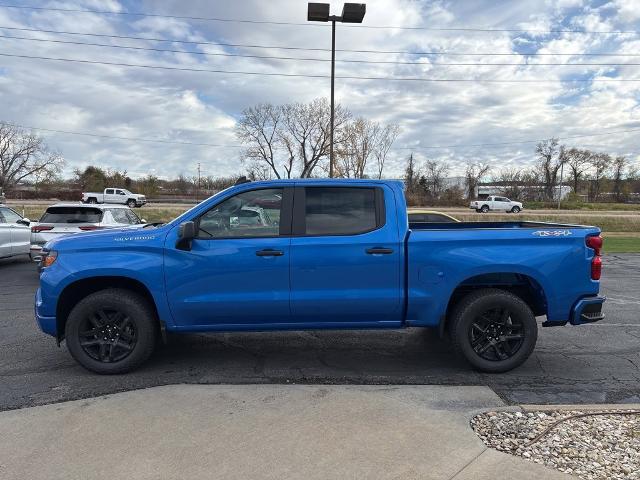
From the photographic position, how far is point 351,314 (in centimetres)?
467

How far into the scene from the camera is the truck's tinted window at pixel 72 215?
10.7 metres

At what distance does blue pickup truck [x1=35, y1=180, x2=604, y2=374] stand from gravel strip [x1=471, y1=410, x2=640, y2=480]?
108cm

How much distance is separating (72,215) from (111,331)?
7178 mm

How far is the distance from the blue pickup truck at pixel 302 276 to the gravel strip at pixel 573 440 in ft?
3.55

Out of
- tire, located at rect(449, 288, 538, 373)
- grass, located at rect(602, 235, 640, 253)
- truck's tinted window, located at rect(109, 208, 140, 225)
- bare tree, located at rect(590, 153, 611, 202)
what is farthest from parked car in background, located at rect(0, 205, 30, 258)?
bare tree, located at rect(590, 153, 611, 202)

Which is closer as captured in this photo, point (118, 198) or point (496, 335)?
point (496, 335)

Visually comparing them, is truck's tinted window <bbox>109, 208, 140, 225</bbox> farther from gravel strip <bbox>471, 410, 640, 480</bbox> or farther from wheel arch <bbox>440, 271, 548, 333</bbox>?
gravel strip <bbox>471, 410, 640, 480</bbox>

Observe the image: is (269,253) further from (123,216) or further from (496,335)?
(123,216)

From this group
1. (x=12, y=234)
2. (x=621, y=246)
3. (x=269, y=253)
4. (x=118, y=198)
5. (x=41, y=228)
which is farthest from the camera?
(x=118, y=198)

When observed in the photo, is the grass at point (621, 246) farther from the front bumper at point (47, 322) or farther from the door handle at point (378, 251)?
the front bumper at point (47, 322)

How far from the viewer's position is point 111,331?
184 inches

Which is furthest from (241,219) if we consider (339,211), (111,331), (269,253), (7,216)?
(7,216)

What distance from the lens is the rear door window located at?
184 inches

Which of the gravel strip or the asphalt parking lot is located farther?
the asphalt parking lot
